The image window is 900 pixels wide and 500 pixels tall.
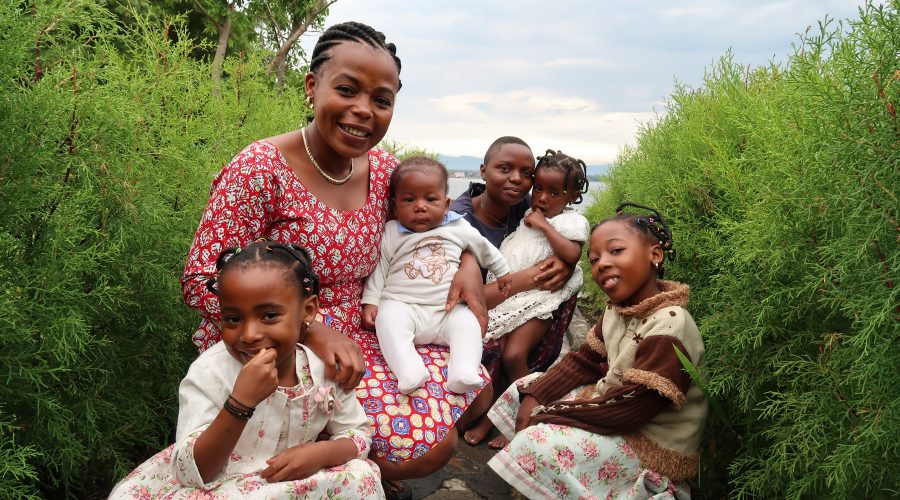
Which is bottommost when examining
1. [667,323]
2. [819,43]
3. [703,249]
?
[667,323]

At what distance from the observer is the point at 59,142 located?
8.52 ft

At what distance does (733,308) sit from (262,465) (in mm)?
1930

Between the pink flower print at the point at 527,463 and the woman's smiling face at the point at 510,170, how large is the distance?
184 cm

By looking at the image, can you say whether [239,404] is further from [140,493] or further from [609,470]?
[609,470]

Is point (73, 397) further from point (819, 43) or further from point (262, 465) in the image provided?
point (819, 43)

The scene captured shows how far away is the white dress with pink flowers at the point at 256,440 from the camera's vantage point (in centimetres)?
220

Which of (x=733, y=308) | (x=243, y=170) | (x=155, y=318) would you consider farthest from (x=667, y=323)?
(x=155, y=318)

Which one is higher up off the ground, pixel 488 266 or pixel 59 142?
pixel 59 142

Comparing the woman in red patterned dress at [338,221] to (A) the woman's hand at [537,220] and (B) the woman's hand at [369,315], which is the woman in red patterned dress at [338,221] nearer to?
(B) the woman's hand at [369,315]

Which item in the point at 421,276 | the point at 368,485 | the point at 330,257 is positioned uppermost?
the point at 330,257

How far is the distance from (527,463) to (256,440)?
48.6 inches

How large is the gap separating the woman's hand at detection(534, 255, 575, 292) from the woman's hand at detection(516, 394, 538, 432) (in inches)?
38.8

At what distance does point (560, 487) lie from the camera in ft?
10.1

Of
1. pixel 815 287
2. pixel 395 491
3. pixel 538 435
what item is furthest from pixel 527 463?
pixel 815 287
